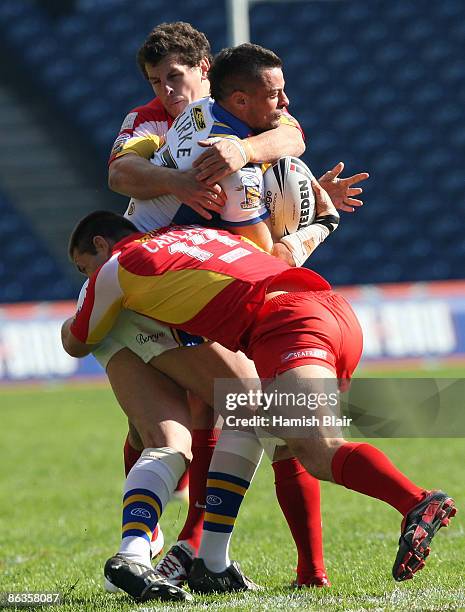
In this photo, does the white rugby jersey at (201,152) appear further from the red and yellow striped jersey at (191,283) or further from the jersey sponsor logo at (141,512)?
the jersey sponsor logo at (141,512)

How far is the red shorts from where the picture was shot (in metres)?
3.68

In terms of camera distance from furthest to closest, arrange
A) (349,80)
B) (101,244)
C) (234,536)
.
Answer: (349,80) → (234,536) → (101,244)

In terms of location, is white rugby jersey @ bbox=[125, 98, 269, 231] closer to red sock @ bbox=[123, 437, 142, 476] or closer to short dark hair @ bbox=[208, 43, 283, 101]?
short dark hair @ bbox=[208, 43, 283, 101]

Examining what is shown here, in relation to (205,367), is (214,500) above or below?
below

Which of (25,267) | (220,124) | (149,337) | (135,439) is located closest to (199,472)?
(135,439)

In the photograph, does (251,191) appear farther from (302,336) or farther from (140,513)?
(140,513)

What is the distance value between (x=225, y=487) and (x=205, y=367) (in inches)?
18.2

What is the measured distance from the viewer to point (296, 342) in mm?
3693

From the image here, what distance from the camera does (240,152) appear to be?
A: 4.01m

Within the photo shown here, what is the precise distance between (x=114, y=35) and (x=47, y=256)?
15.5ft

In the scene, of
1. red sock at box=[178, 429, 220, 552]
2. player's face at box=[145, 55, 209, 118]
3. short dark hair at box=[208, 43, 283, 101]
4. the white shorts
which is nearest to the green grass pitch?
red sock at box=[178, 429, 220, 552]

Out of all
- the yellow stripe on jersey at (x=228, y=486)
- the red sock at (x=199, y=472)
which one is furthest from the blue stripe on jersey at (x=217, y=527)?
the red sock at (x=199, y=472)

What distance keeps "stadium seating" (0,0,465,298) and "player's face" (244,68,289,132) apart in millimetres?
15435

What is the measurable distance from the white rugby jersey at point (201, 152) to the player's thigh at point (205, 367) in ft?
1.62
